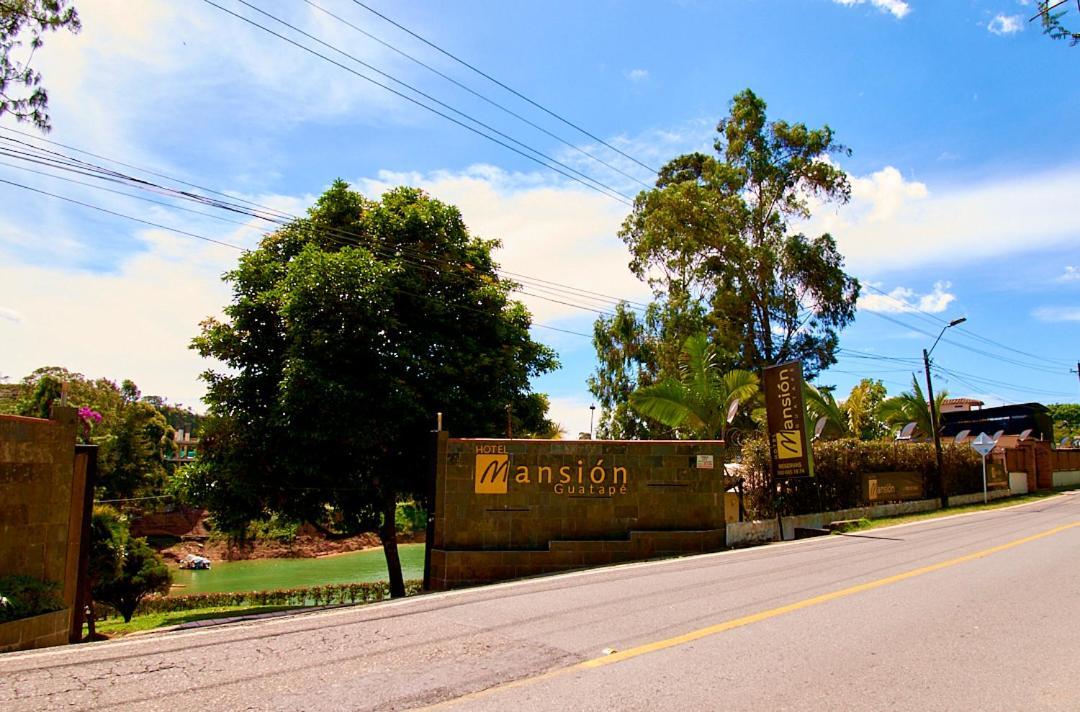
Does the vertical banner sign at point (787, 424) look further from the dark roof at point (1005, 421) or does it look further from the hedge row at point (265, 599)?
the dark roof at point (1005, 421)

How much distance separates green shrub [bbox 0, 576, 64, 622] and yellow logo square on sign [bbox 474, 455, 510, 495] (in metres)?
6.88

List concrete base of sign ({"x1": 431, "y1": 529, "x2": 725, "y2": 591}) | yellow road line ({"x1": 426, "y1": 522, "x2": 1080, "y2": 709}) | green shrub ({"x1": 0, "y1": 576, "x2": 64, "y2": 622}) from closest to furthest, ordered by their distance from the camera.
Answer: yellow road line ({"x1": 426, "y1": 522, "x2": 1080, "y2": 709})
green shrub ({"x1": 0, "y1": 576, "x2": 64, "y2": 622})
concrete base of sign ({"x1": 431, "y1": 529, "x2": 725, "y2": 591})

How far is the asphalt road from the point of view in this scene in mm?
4883

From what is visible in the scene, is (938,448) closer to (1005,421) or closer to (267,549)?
(1005,421)

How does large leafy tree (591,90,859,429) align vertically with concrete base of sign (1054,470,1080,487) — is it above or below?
above

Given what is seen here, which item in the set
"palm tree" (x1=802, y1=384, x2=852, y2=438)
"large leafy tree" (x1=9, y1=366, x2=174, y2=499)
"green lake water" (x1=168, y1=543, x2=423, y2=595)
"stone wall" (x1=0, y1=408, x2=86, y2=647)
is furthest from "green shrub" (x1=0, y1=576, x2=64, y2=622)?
"large leafy tree" (x1=9, y1=366, x2=174, y2=499)

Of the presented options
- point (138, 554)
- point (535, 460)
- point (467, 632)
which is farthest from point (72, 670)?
point (138, 554)

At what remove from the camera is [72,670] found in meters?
5.54

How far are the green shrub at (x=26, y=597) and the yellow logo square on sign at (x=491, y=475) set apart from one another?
22.6ft

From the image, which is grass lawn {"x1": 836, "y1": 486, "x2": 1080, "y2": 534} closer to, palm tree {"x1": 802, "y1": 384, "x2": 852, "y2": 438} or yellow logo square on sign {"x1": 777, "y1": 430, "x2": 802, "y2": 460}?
yellow logo square on sign {"x1": 777, "y1": 430, "x2": 802, "y2": 460}

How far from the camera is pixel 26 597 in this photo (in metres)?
9.17

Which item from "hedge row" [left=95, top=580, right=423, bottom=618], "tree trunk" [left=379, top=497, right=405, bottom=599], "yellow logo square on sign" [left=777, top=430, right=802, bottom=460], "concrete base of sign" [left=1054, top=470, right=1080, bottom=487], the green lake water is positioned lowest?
the green lake water

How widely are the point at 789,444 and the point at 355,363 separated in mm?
11003

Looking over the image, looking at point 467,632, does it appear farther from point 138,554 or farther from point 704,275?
point 704,275
